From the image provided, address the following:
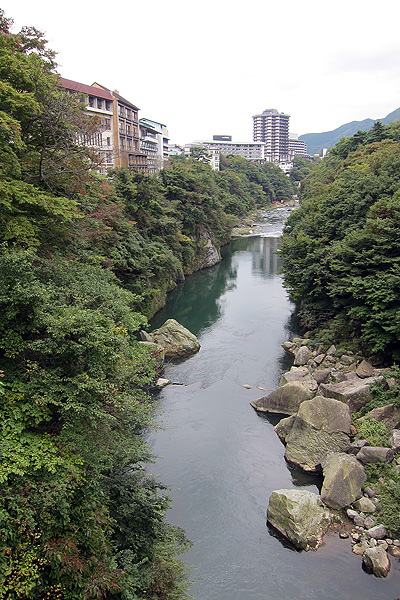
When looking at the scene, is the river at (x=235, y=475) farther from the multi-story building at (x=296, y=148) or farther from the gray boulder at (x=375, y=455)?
the multi-story building at (x=296, y=148)

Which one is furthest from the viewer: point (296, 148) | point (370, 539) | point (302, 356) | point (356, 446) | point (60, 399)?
point (296, 148)

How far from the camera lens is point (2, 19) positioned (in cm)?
1230

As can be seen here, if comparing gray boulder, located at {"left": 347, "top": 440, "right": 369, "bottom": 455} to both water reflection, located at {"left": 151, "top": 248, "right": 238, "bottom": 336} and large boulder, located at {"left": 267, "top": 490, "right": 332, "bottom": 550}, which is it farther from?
water reflection, located at {"left": 151, "top": 248, "right": 238, "bottom": 336}

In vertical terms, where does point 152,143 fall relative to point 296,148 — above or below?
below

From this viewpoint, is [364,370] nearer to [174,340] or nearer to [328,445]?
[328,445]

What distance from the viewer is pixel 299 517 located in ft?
34.1

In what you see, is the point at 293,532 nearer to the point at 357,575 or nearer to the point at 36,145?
the point at 357,575

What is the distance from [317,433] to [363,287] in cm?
615

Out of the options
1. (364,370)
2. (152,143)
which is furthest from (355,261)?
(152,143)

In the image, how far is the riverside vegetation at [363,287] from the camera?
1301 centimetres

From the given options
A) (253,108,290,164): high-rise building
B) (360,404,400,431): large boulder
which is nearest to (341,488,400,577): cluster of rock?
Answer: (360,404,400,431): large boulder

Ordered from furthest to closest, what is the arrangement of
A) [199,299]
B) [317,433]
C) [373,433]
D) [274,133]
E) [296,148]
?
[296,148]
[274,133]
[199,299]
[317,433]
[373,433]

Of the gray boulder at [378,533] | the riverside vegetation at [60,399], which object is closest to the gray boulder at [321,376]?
the gray boulder at [378,533]

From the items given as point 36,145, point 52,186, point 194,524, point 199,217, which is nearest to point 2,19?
point 36,145
